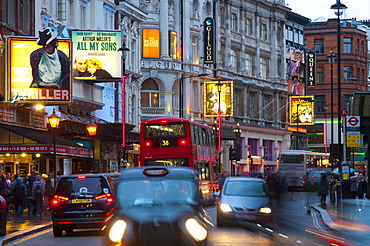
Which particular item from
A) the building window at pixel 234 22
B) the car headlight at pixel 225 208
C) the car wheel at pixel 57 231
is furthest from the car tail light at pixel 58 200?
the building window at pixel 234 22

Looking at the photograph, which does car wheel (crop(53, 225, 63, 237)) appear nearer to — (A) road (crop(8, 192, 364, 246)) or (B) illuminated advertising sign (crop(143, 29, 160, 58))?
(A) road (crop(8, 192, 364, 246))

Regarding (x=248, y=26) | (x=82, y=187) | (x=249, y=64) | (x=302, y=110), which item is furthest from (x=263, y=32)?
(x=82, y=187)

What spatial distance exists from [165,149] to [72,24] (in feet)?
46.2

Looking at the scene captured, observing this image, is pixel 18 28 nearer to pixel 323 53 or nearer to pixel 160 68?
pixel 160 68

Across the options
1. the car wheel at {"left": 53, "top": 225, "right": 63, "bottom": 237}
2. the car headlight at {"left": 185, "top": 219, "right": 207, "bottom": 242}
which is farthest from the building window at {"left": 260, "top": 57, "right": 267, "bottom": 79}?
the car headlight at {"left": 185, "top": 219, "right": 207, "bottom": 242}

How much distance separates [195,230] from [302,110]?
8052 cm

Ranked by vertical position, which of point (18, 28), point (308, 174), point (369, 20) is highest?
point (369, 20)

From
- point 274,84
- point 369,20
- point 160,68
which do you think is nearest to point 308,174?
point 160,68

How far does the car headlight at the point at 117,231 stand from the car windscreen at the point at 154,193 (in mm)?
631

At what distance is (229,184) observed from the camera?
A: 2766 cm

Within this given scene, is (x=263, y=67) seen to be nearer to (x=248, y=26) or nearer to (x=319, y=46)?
(x=248, y=26)

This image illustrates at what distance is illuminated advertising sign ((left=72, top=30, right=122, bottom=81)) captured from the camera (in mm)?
46469

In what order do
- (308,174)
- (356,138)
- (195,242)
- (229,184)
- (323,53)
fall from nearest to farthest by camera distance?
(195,242) < (229,184) < (356,138) < (308,174) < (323,53)

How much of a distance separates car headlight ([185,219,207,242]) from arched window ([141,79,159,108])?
5956 centimetres
